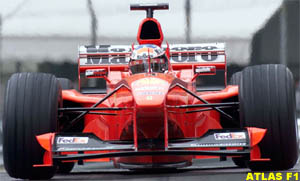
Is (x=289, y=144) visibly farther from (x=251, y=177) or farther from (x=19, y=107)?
(x=19, y=107)

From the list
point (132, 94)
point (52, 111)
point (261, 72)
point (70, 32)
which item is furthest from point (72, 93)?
point (70, 32)

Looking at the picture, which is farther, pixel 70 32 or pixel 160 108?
pixel 70 32

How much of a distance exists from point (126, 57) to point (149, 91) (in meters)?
3.27

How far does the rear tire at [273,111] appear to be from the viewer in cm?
713

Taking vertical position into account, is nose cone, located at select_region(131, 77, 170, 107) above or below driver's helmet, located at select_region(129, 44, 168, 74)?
below

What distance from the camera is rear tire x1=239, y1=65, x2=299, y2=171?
23.4 ft

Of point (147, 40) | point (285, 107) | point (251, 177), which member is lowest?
point (251, 177)

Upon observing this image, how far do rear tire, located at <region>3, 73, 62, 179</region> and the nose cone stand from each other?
91cm

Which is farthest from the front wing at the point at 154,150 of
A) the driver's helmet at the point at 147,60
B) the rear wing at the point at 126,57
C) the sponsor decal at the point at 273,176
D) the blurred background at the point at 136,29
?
the blurred background at the point at 136,29

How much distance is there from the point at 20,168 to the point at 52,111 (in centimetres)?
64

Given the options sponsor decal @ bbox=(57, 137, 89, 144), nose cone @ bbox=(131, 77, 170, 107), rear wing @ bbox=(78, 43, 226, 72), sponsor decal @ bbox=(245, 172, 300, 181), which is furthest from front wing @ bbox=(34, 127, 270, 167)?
rear wing @ bbox=(78, 43, 226, 72)

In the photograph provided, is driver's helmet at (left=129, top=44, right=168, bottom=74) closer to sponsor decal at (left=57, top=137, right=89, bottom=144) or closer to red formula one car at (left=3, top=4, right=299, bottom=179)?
red formula one car at (left=3, top=4, right=299, bottom=179)

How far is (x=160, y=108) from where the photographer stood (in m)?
6.80

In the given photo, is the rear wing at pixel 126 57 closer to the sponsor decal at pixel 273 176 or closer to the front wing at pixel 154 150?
the sponsor decal at pixel 273 176
